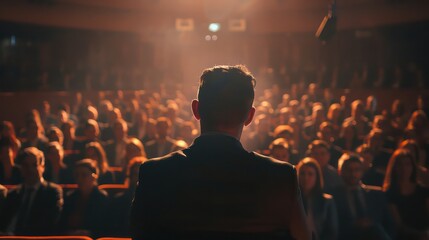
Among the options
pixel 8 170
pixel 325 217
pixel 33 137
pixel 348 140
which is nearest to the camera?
pixel 325 217

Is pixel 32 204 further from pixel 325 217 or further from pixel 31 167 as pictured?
pixel 325 217

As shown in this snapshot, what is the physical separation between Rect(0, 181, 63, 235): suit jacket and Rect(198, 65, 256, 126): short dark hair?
4.37 m

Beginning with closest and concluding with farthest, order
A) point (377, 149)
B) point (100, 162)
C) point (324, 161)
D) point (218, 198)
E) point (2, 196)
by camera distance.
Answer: point (218, 198)
point (2, 196)
point (324, 161)
point (100, 162)
point (377, 149)

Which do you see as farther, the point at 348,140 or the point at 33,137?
the point at 348,140

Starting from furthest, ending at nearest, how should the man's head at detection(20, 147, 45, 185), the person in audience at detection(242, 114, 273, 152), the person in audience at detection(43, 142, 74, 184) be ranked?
the person in audience at detection(242, 114, 273, 152) < the person in audience at detection(43, 142, 74, 184) < the man's head at detection(20, 147, 45, 185)

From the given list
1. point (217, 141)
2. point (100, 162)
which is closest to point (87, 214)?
point (100, 162)

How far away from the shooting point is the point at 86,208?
20.5ft

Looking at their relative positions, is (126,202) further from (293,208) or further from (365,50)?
(365,50)

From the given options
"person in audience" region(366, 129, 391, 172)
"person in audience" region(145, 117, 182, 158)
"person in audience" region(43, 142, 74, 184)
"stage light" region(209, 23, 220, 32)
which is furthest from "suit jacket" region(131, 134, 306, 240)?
"stage light" region(209, 23, 220, 32)

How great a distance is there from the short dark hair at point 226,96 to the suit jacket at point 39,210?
4369 millimetres

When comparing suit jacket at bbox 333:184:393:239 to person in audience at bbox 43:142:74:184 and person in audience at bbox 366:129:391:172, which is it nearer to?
person in audience at bbox 366:129:391:172

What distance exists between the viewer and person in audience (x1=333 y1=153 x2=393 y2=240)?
5.81 meters

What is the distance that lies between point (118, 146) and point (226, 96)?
24.9 ft

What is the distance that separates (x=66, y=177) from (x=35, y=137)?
1.31 meters
